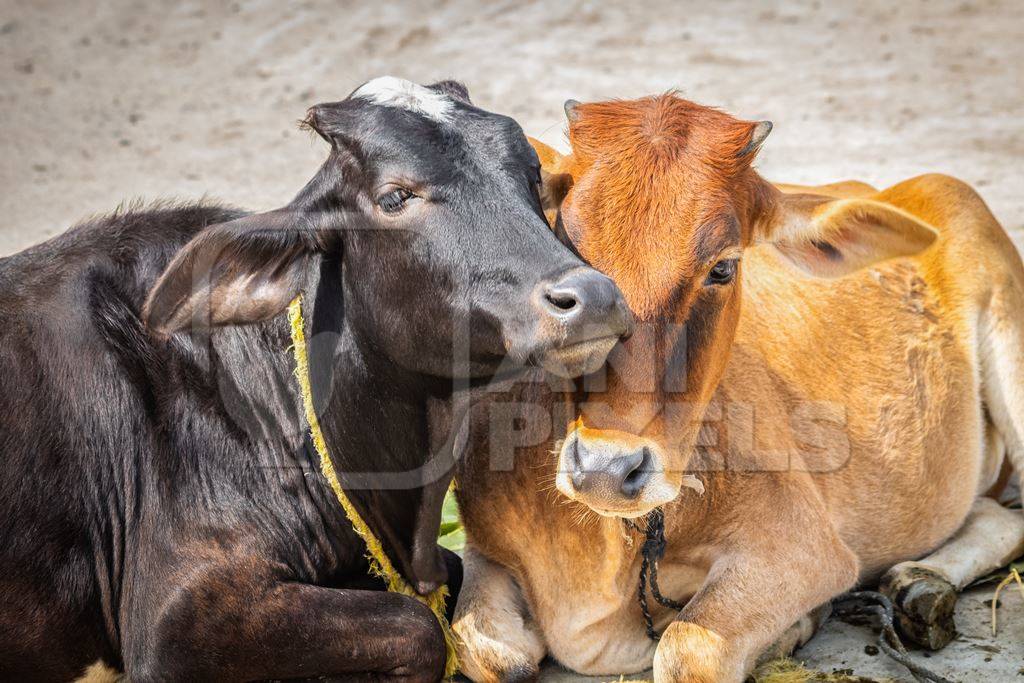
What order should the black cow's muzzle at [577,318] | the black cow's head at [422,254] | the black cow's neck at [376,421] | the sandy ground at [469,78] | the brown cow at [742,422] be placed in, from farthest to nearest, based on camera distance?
1. the sandy ground at [469,78]
2. the black cow's neck at [376,421]
3. the brown cow at [742,422]
4. the black cow's head at [422,254]
5. the black cow's muzzle at [577,318]

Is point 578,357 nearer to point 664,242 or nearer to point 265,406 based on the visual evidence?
point 664,242

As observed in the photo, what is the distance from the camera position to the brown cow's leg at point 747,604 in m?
4.10

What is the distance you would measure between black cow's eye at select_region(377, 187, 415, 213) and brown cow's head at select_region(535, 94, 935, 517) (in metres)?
0.50

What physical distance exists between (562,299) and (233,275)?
1.13 meters

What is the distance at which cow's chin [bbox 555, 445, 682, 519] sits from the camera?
3.61 m

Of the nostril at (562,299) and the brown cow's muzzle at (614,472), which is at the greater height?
the nostril at (562,299)

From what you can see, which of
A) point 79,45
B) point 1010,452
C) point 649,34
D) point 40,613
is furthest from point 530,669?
point 79,45

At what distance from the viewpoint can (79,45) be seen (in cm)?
1152

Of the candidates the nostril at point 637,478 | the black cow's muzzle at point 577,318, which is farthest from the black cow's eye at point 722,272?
the nostril at point 637,478

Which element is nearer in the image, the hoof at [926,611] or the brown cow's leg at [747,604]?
the brown cow's leg at [747,604]

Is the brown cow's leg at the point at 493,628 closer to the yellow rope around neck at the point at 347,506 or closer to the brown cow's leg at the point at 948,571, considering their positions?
the yellow rope around neck at the point at 347,506

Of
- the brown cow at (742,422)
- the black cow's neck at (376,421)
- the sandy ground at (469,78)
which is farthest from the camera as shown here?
the sandy ground at (469,78)

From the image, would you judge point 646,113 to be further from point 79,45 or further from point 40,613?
point 79,45

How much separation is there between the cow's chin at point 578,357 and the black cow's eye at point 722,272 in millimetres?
522
